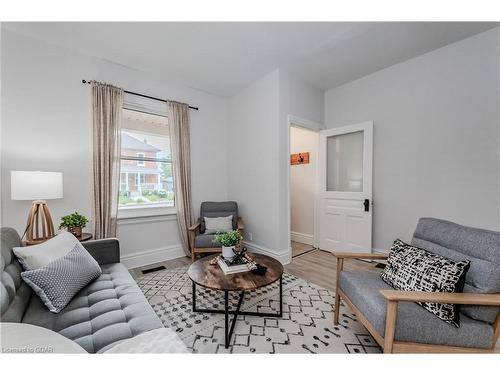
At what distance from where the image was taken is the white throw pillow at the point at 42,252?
1.32m

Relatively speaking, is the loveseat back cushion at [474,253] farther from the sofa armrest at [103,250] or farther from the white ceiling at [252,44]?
the sofa armrest at [103,250]

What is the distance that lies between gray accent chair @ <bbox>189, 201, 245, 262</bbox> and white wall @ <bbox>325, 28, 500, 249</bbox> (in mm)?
2163

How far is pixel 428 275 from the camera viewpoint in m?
1.25

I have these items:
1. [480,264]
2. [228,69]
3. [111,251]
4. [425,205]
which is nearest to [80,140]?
[111,251]

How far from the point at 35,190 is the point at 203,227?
1.93m

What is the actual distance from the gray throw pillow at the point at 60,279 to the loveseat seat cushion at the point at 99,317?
5 centimetres

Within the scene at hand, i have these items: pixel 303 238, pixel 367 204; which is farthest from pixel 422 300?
pixel 303 238

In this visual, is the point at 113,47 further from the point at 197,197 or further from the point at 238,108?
the point at 197,197

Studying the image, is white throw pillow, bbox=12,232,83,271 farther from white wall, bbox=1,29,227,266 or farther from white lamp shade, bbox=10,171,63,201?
white wall, bbox=1,29,227,266

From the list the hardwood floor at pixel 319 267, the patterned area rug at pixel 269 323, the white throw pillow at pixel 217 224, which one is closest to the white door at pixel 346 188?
the hardwood floor at pixel 319 267

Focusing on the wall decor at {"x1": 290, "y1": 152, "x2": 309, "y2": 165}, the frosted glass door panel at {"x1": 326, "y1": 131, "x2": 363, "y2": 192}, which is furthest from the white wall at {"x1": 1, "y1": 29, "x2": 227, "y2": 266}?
the frosted glass door panel at {"x1": 326, "y1": 131, "x2": 363, "y2": 192}

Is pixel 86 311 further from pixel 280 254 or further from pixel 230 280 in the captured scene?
pixel 280 254

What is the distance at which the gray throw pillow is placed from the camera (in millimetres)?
1242
